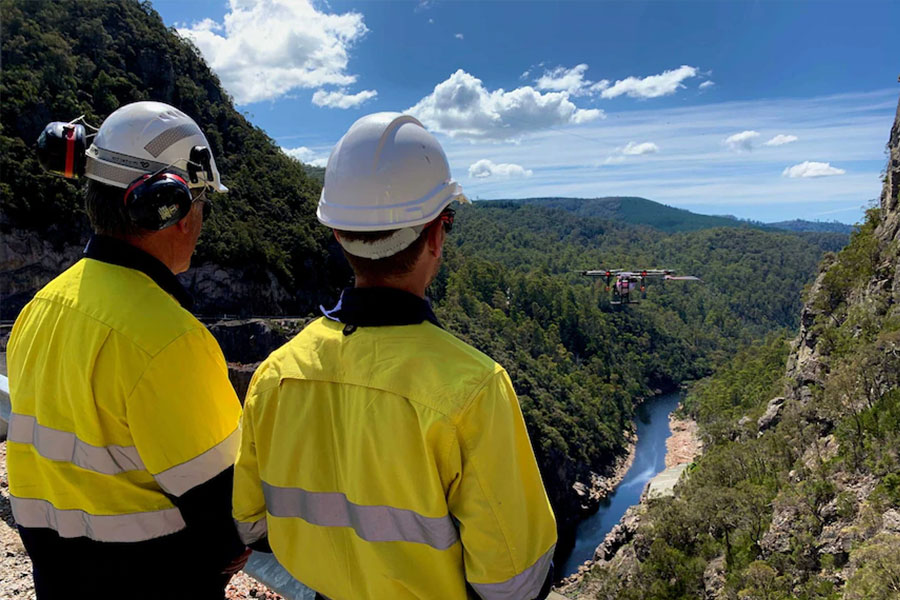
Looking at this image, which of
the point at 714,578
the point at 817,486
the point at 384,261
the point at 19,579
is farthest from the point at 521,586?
the point at 714,578

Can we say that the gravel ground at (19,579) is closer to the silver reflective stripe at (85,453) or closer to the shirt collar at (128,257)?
the silver reflective stripe at (85,453)

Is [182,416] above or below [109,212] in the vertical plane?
below

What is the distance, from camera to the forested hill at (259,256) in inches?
1287

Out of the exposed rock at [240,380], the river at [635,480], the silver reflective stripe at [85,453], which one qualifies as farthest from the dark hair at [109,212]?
the river at [635,480]

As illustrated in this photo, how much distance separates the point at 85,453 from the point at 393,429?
1039 mm

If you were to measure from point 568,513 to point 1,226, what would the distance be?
135ft

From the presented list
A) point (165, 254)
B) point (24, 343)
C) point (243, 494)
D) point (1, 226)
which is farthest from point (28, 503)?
point (1, 226)

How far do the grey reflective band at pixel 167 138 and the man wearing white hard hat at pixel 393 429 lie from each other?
0.78 meters

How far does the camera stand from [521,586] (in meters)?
1.30

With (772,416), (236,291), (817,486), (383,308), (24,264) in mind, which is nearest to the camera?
(383,308)

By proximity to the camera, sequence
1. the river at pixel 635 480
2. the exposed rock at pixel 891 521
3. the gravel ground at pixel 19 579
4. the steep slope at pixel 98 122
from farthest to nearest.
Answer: the river at pixel 635 480 < the steep slope at pixel 98 122 < the exposed rock at pixel 891 521 < the gravel ground at pixel 19 579

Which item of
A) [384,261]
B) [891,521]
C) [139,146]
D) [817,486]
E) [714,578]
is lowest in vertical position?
[714,578]

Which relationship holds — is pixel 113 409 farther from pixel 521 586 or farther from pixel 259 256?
pixel 259 256

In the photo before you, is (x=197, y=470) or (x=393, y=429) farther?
(x=197, y=470)
